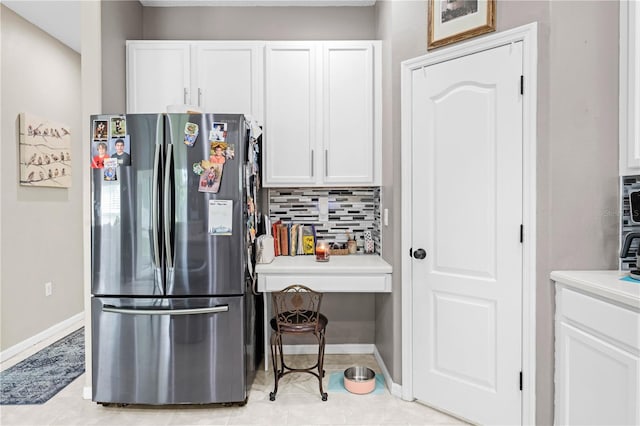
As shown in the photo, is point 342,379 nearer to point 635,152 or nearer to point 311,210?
point 311,210

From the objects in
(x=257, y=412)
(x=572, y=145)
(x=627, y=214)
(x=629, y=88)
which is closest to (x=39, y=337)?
(x=257, y=412)

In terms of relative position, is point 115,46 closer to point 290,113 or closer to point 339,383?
point 290,113

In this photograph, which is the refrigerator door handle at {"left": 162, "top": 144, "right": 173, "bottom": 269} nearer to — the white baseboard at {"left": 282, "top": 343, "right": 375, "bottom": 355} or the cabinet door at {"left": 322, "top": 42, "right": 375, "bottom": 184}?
the cabinet door at {"left": 322, "top": 42, "right": 375, "bottom": 184}

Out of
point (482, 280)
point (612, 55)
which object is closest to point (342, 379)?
point (482, 280)

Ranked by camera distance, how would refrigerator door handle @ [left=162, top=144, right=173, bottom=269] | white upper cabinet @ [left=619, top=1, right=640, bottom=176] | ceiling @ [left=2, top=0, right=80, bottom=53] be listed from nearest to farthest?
white upper cabinet @ [left=619, top=1, right=640, bottom=176] < refrigerator door handle @ [left=162, top=144, right=173, bottom=269] < ceiling @ [left=2, top=0, right=80, bottom=53]

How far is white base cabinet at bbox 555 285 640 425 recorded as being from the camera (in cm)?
142

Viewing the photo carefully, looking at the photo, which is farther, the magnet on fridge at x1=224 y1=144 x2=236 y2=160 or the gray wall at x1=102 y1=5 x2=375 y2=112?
the gray wall at x1=102 y1=5 x2=375 y2=112

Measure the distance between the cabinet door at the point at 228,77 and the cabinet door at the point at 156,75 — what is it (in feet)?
0.29

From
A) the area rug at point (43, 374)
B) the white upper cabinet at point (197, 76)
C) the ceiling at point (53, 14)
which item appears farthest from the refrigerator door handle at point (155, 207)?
the ceiling at point (53, 14)

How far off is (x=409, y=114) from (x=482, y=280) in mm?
1064

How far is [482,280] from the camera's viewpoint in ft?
6.97

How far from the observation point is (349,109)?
2.94 meters

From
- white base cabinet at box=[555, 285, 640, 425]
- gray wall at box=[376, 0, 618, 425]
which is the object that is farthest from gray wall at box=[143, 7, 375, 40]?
white base cabinet at box=[555, 285, 640, 425]

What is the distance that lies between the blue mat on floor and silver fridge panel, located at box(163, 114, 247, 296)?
3.38 ft
